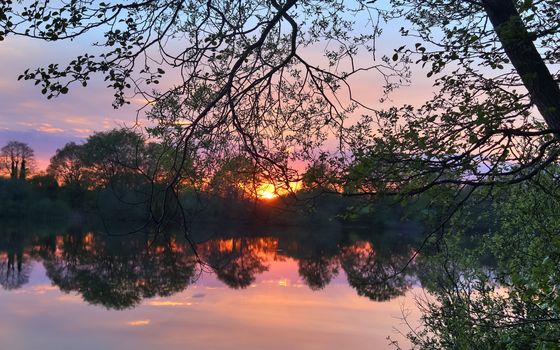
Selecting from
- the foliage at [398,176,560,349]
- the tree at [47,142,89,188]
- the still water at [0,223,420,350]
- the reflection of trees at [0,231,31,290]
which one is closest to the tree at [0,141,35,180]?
the tree at [47,142,89,188]

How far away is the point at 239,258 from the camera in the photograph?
24953 mm

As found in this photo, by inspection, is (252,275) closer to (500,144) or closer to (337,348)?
(337,348)

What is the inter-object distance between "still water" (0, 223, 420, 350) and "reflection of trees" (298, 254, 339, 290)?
0.05 m

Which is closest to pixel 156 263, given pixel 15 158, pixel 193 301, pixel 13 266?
pixel 13 266

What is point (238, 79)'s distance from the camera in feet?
12.8

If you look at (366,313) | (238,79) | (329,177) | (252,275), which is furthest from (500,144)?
(252,275)

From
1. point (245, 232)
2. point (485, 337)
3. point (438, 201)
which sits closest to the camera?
point (438, 201)

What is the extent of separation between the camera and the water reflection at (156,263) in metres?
16.6

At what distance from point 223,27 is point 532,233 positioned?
4.54m

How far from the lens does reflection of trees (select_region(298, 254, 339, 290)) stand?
20094mm

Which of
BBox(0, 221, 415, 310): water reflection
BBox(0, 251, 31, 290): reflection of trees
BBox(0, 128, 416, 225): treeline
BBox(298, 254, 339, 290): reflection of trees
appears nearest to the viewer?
BBox(0, 128, 416, 225): treeline

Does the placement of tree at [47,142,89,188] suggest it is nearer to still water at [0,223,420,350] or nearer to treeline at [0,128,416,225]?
still water at [0,223,420,350]

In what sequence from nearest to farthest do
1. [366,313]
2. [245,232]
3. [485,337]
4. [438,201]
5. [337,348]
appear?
[438,201], [485,337], [337,348], [366,313], [245,232]

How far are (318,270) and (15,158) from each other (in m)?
39.0
